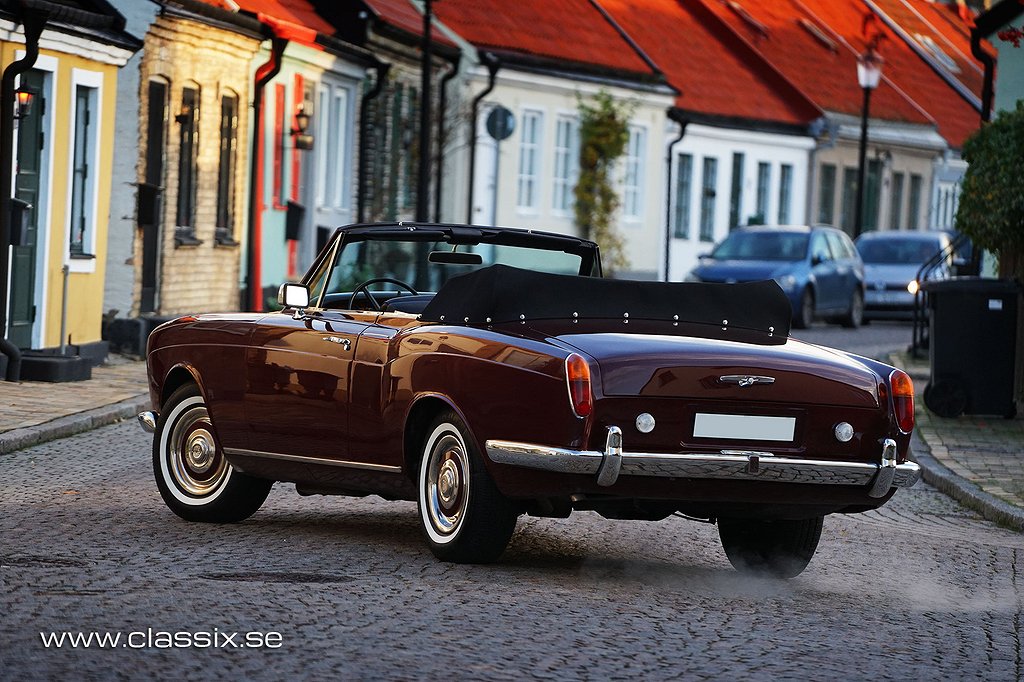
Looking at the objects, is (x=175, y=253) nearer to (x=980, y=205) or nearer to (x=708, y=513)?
(x=980, y=205)

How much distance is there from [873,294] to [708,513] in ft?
100

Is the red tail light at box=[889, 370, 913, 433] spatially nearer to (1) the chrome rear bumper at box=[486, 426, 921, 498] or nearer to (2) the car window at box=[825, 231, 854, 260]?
(1) the chrome rear bumper at box=[486, 426, 921, 498]

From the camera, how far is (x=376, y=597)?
7797mm

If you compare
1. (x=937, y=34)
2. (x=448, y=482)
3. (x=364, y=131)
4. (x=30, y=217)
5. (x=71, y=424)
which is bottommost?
(x=71, y=424)

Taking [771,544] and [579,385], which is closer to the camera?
[579,385]

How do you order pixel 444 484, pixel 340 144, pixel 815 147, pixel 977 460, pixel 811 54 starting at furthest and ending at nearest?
pixel 811 54, pixel 815 147, pixel 340 144, pixel 977 460, pixel 444 484

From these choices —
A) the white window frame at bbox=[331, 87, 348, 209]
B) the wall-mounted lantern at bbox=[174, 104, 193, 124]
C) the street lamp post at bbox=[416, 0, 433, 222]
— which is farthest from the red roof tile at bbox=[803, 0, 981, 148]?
the wall-mounted lantern at bbox=[174, 104, 193, 124]

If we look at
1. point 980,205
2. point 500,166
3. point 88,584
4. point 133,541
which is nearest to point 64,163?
point 980,205

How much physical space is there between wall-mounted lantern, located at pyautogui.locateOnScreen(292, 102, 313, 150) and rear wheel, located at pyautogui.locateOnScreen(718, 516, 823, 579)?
20408 mm

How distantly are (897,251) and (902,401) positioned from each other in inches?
1212

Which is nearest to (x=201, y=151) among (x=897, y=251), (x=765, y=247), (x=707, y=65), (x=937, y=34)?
(x=765, y=247)

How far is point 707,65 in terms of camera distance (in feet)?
165

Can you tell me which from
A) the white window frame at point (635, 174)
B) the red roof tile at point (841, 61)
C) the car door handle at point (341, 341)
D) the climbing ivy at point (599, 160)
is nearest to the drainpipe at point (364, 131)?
the climbing ivy at point (599, 160)

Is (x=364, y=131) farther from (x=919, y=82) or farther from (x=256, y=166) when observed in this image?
(x=919, y=82)
